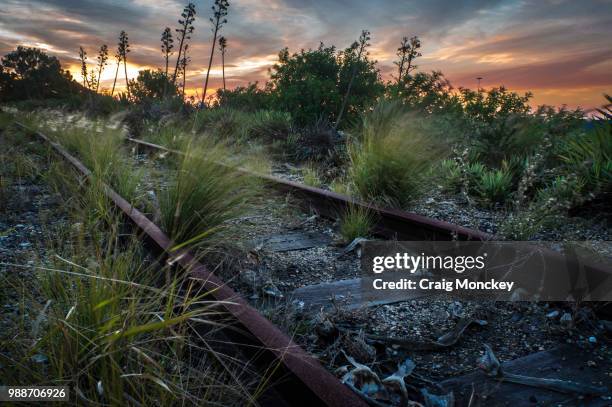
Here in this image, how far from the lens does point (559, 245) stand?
9.12ft

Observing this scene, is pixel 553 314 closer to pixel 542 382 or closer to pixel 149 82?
pixel 542 382


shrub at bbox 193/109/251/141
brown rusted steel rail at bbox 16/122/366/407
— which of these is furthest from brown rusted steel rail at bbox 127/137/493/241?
shrub at bbox 193/109/251/141

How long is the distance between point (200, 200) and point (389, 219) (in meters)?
1.50

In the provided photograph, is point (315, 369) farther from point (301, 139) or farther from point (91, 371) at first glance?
point (301, 139)

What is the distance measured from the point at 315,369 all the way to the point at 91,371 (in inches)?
27.2

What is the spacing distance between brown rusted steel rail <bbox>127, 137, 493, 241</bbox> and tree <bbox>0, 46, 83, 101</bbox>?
6148 centimetres

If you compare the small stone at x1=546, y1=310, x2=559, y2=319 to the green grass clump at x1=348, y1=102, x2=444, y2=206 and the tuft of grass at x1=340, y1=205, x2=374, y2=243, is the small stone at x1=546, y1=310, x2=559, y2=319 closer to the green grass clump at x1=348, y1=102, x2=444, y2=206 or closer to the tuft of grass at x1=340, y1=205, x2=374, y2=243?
the tuft of grass at x1=340, y1=205, x2=374, y2=243

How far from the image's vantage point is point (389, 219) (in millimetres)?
3570

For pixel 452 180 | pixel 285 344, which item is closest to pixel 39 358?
pixel 285 344

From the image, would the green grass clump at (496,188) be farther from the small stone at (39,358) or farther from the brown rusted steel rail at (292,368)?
the small stone at (39,358)

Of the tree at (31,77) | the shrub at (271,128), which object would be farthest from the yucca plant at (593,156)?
the tree at (31,77)

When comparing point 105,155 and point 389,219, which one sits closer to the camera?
point 389,219

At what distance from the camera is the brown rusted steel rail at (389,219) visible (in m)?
3.05

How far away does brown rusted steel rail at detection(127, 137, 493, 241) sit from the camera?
10.0 ft
